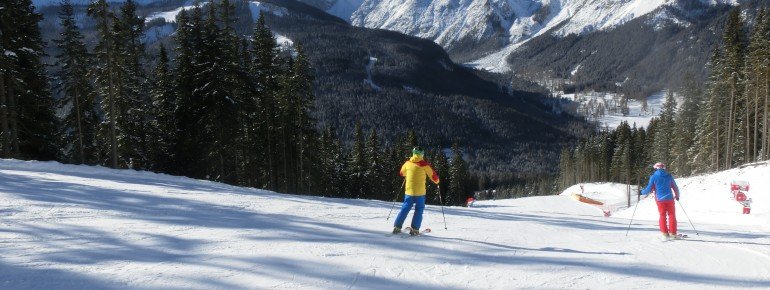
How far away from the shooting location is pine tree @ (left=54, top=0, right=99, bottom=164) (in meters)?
27.8

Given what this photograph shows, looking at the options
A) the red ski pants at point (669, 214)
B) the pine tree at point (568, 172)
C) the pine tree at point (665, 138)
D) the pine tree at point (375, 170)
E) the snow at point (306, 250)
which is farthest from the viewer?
the pine tree at point (568, 172)

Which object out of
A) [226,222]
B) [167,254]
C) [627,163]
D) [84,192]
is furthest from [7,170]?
[627,163]

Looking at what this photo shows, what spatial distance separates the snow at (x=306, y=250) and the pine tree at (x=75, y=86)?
17.6 m

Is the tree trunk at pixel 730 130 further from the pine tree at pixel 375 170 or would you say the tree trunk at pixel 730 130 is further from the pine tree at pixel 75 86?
the pine tree at pixel 75 86

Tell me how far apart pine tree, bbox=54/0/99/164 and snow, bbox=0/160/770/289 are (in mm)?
17575

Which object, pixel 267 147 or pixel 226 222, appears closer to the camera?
pixel 226 222

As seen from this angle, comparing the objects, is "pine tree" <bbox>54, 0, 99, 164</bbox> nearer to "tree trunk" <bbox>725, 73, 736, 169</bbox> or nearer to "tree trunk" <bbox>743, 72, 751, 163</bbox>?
"tree trunk" <bbox>725, 73, 736, 169</bbox>

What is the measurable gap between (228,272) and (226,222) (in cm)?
401

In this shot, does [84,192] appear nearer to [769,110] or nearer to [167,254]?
[167,254]

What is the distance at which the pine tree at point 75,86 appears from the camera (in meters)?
27.8

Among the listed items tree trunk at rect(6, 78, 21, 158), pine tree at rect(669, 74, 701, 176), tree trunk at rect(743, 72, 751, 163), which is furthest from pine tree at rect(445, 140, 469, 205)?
tree trunk at rect(6, 78, 21, 158)

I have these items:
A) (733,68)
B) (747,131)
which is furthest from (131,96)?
(747,131)

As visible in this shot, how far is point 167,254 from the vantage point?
289 inches

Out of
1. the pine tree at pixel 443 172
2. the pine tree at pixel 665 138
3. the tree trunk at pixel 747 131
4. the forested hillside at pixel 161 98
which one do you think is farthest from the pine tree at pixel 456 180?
the forested hillside at pixel 161 98
